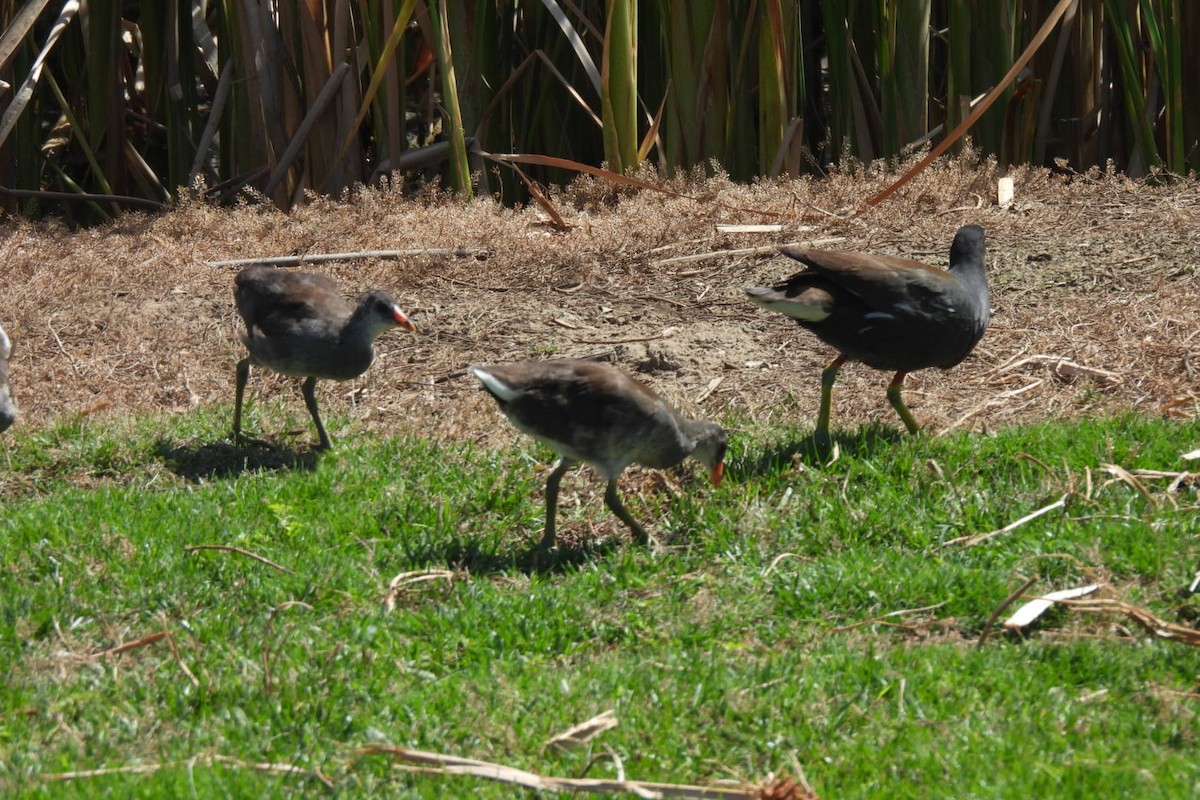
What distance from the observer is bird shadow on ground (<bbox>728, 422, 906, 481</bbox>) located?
670cm

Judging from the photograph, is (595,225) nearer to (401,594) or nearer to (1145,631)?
(401,594)

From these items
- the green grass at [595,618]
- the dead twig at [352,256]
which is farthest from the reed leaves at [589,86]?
the green grass at [595,618]

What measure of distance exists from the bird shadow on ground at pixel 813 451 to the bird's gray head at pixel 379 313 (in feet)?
6.03

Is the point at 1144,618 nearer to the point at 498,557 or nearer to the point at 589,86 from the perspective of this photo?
the point at 498,557

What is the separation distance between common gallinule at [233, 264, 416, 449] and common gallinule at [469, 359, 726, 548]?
1317mm

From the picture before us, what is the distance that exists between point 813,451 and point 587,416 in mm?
1333

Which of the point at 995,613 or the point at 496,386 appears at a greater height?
the point at 496,386

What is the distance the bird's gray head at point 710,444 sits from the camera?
6379mm

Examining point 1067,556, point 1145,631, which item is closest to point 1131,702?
point 1145,631

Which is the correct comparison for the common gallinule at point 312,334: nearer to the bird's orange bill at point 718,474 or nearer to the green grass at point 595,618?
the green grass at point 595,618

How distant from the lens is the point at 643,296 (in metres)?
8.94

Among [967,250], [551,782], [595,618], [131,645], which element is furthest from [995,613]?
[131,645]

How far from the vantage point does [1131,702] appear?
4633 mm

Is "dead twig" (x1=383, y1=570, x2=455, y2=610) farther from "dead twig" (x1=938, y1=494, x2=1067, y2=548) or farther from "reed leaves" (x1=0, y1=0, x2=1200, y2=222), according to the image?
"reed leaves" (x1=0, y1=0, x2=1200, y2=222)
